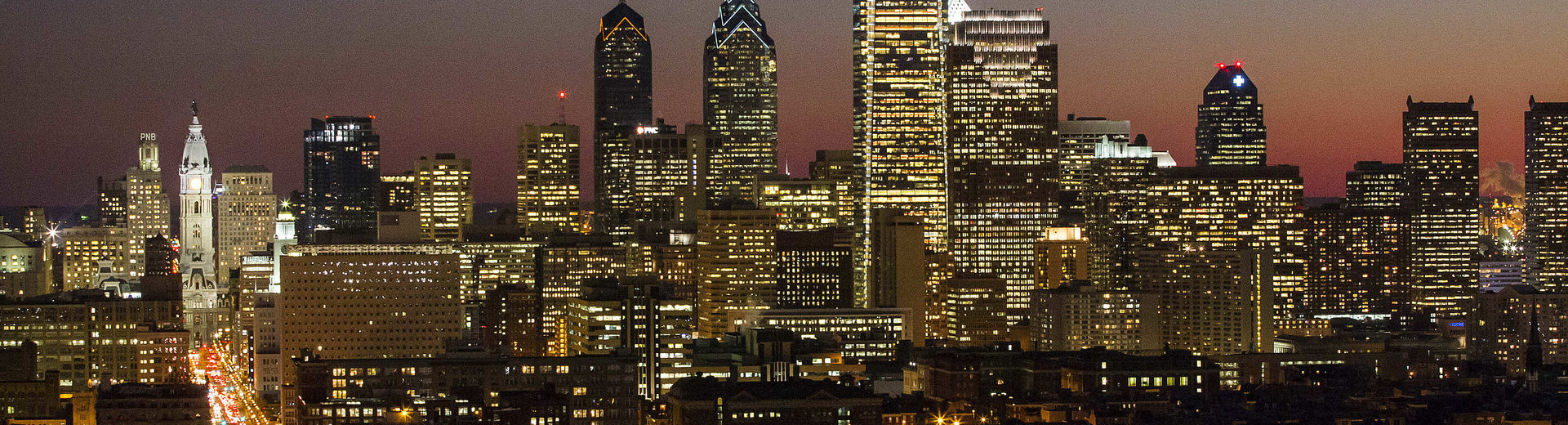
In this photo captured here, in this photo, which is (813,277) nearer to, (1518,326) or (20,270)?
(1518,326)

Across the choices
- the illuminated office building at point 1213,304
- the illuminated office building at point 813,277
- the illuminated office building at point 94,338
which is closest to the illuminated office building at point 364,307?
the illuminated office building at point 94,338

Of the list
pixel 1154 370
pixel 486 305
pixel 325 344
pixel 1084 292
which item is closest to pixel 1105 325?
pixel 1084 292

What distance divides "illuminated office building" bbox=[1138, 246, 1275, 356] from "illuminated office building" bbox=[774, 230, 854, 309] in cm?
2657

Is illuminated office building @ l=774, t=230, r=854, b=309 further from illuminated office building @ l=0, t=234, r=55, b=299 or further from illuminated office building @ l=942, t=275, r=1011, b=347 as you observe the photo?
illuminated office building @ l=0, t=234, r=55, b=299

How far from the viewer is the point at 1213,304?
190000mm

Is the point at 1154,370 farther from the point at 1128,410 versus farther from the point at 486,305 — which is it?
the point at 486,305

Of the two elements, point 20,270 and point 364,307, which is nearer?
point 364,307

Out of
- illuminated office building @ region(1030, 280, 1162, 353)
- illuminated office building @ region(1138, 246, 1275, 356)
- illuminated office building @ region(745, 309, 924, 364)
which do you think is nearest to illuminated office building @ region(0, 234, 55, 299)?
illuminated office building @ region(745, 309, 924, 364)

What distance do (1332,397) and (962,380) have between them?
23.1m

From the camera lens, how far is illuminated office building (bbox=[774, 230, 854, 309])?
195 meters

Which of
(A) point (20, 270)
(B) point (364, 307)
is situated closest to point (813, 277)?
(B) point (364, 307)

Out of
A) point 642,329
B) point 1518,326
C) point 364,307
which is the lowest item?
point 1518,326

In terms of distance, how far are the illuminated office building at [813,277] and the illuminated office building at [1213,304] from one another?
87.2ft

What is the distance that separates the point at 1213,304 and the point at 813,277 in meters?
34.9
